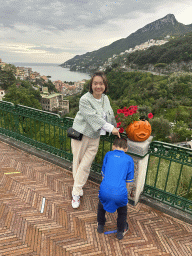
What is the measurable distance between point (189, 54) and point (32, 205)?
85.2 m

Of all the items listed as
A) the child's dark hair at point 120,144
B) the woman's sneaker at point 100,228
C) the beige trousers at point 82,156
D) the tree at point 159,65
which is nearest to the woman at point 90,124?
the beige trousers at point 82,156

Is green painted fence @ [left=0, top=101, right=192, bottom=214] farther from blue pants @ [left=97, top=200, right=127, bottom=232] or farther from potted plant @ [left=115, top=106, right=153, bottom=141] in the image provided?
blue pants @ [left=97, top=200, right=127, bottom=232]

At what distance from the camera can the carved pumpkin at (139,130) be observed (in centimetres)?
260

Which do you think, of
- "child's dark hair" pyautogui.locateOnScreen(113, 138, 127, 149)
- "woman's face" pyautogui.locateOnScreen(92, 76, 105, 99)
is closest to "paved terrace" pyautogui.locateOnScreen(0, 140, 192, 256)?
"child's dark hair" pyautogui.locateOnScreen(113, 138, 127, 149)

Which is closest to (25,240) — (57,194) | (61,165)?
(57,194)

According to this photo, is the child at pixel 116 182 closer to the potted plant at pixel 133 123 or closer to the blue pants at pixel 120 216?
the blue pants at pixel 120 216

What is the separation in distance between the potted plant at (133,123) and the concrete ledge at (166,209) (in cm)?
116

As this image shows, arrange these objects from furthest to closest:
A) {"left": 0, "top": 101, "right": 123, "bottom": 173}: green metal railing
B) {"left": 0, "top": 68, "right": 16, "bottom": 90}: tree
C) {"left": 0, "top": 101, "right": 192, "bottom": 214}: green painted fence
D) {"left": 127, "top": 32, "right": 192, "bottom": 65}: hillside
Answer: {"left": 127, "top": 32, "right": 192, "bottom": 65}: hillside
{"left": 0, "top": 68, "right": 16, "bottom": 90}: tree
{"left": 0, "top": 101, "right": 123, "bottom": 173}: green metal railing
{"left": 0, "top": 101, "right": 192, "bottom": 214}: green painted fence

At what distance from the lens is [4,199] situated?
9.88 feet

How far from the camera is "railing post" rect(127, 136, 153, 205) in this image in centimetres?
273

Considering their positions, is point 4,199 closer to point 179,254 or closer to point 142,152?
point 142,152

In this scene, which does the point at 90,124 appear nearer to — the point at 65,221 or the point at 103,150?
the point at 103,150

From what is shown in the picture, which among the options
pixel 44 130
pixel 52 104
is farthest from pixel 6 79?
pixel 44 130

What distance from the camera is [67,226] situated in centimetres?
255
